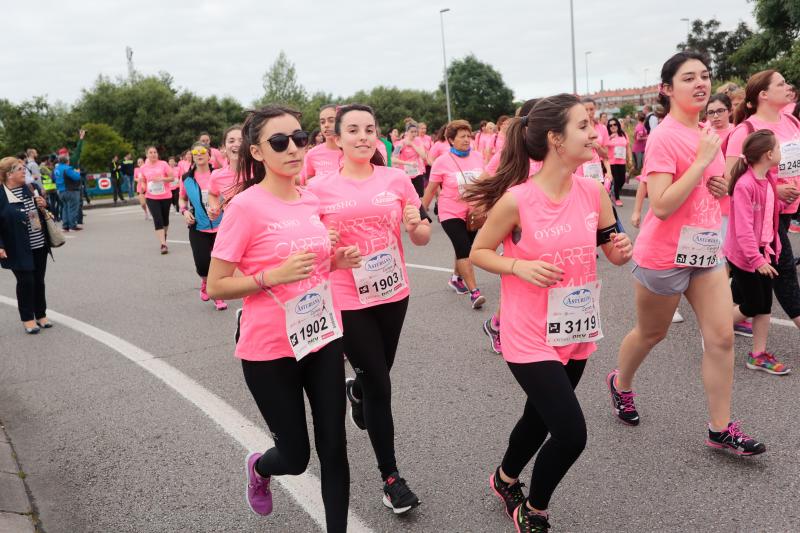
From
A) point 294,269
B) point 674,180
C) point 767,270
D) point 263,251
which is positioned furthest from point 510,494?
point 767,270

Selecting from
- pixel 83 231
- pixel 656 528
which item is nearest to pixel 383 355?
pixel 656 528

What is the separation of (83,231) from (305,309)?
17.7 m

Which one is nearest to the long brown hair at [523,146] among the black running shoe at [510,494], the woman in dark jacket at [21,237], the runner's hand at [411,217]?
the runner's hand at [411,217]

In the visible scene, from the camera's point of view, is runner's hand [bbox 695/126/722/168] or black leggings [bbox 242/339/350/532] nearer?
black leggings [bbox 242/339/350/532]

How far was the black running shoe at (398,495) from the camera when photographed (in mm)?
3346

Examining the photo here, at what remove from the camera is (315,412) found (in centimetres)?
301

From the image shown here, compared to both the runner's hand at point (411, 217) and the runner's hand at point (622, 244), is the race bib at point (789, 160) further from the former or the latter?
the runner's hand at point (411, 217)

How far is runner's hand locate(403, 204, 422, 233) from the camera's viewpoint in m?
3.62

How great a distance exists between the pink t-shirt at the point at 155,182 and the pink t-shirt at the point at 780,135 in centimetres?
1090

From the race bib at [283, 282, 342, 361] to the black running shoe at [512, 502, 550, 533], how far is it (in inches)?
44.2

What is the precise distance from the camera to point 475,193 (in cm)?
321

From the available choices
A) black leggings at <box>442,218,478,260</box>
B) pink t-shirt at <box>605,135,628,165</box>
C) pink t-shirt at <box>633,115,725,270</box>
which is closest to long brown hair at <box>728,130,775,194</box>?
pink t-shirt at <box>633,115,725,270</box>

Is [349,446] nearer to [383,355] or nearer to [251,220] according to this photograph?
[383,355]

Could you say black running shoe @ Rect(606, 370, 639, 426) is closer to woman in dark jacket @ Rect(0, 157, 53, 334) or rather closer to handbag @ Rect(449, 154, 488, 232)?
handbag @ Rect(449, 154, 488, 232)
